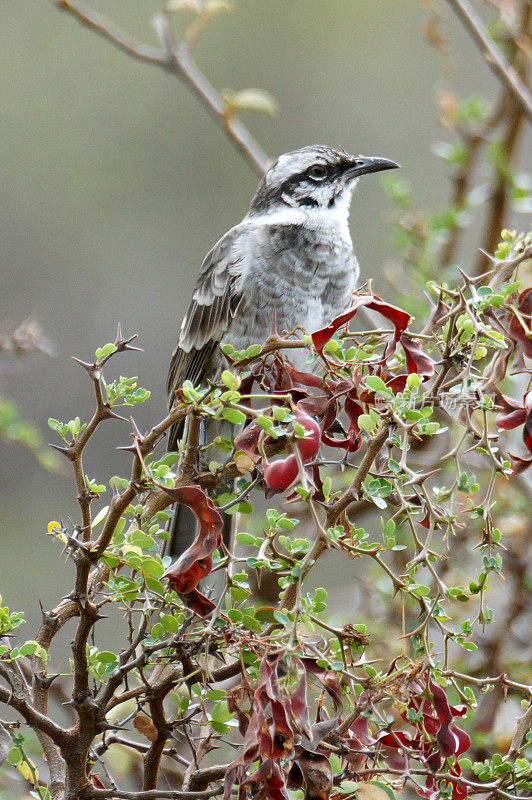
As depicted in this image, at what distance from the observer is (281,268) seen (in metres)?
3.55

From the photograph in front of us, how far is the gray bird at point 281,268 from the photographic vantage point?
3.51m

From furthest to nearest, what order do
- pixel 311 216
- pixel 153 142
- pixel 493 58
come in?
1. pixel 153 142
2. pixel 311 216
3. pixel 493 58

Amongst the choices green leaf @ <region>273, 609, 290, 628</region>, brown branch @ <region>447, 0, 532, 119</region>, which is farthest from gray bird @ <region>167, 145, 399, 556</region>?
green leaf @ <region>273, 609, 290, 628</region>

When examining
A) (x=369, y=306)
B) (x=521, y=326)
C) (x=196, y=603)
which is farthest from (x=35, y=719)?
(x=521, y=326)

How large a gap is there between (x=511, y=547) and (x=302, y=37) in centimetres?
818

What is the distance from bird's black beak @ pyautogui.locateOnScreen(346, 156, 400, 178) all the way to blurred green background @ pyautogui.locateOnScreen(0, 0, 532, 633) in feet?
13.5

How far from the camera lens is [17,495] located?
709cm

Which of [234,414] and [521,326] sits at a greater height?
[234,414]

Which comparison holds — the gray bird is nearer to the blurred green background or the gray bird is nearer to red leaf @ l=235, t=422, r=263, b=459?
red leaf @ l=235, t=422, r=263, b=459

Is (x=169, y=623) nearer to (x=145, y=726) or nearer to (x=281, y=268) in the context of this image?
(x=145, y=726)

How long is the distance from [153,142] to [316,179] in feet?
19.5

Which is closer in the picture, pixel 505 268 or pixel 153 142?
pixel 505 268

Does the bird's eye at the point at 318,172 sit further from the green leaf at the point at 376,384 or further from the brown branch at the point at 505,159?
the green leaf at the point at 376,384

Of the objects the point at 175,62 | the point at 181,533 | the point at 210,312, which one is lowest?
the point at 181,533
